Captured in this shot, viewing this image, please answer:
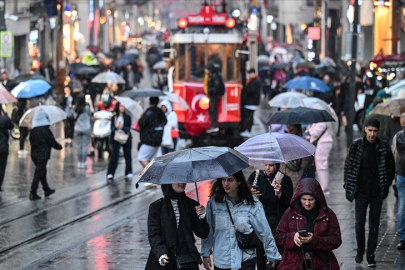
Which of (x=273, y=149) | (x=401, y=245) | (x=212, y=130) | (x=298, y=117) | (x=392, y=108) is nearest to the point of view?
(x=273, y=149)

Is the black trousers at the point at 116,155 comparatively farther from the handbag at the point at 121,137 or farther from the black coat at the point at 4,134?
the black coat at the point at 4,134

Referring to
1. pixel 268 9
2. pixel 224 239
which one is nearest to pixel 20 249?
pixel 224 239

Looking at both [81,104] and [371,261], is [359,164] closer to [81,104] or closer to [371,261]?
[371,261]

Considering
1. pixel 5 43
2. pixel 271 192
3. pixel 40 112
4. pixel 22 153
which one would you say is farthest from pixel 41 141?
pixel 5 43

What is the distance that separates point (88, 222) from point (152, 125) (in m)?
3.70

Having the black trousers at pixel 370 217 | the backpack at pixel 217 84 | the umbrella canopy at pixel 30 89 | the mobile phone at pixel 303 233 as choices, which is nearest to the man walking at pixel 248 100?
the backpack at pixel 217 84

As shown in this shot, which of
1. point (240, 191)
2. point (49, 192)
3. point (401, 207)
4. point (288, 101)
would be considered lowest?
point (49, 192)

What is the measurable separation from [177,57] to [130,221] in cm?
1062

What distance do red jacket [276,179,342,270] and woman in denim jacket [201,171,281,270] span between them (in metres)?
0.31

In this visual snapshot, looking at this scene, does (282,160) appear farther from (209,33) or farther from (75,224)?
(209,33)

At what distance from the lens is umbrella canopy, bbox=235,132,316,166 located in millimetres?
11511

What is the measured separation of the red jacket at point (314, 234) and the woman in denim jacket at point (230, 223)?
315 mm

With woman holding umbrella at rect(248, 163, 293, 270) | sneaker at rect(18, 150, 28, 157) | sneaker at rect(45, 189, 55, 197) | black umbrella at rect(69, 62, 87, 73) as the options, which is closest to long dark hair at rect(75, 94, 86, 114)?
sneaker at rect(18, 150, 28, 157)

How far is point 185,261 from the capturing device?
30.9 ft
